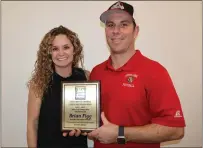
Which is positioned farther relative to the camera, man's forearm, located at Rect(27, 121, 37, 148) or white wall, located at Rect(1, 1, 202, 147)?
white wall, located at Rect(1, 1, 202, 147)

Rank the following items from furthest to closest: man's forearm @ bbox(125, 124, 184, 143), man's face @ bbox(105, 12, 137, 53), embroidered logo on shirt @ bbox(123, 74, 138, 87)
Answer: man's face @ bbox(105, 12, 137, 53)
embroidered logo on shirt @ bbox(123, 74, 138, 87)
man's forearm @ bbox(125, 124, 184, 143)

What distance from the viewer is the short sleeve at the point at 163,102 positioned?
57.7 inches

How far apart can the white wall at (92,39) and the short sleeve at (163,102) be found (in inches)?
30.0

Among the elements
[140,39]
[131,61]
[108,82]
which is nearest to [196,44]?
[140,39]

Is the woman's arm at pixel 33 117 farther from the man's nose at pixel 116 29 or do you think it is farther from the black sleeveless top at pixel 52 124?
the man's nose at pixel 116 29

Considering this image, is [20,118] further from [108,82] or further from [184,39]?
[184,39]

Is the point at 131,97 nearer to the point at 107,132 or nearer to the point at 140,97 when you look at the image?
the point at 140,97

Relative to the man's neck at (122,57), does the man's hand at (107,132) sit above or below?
below

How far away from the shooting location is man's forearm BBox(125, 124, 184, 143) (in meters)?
1.46

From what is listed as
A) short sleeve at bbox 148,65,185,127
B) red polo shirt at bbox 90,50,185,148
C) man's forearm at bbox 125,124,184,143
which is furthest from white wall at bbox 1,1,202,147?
man's forearm at bbox 125,124,184,143

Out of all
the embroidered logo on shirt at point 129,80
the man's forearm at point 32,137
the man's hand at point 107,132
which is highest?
the embroidered logo on shirt at point 129,80

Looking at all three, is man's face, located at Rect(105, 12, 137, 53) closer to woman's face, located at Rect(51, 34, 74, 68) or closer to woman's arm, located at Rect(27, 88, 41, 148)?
woman's face, located at Rect(51, 34, 74, 68)

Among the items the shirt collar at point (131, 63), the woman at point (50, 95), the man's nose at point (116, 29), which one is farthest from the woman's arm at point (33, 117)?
the man's nose at point (116, 29)

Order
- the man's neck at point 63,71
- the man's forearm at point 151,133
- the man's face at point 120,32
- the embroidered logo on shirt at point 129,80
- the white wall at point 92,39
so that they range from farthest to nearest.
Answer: the white wall at point 92,39 < the man's neck at point 63,71 < the man's face at point 120,32 < the embroidered logo on shirt at point 129,80 < the man's forearm at point 151,133
